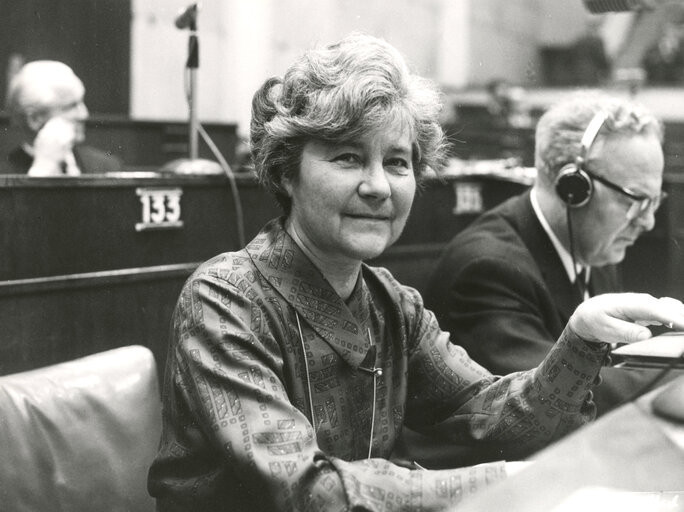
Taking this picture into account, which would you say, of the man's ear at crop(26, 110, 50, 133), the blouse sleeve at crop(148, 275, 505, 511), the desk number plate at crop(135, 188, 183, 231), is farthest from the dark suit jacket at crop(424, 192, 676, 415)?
the man's ear at crop(26, 110, 50, 133)

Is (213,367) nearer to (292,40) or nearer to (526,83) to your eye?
(292,40)

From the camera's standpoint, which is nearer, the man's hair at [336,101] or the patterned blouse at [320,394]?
the patterned blouse at [320,394]

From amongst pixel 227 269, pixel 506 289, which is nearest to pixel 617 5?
pixel 506 289

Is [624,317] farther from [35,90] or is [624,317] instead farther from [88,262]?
[35,90]

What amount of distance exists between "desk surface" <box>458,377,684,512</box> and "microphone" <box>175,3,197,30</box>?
1613mm

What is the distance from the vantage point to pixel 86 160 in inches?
117

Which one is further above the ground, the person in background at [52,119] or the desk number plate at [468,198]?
the person in background at [52,119]

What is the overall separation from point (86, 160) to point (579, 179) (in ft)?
6.16

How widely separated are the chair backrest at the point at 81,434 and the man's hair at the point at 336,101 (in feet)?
1.16

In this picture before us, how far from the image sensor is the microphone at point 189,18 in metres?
2.18

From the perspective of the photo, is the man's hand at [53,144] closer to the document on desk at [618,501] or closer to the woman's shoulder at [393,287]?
the woman's shoulder at [393,287]

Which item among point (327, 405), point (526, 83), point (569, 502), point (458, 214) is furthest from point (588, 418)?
point (526, 83)

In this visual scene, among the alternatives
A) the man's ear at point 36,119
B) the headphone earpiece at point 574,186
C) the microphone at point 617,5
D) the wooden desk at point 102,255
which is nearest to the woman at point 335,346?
the headphone earpiece at point 574,186

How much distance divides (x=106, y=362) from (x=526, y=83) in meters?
7.58
